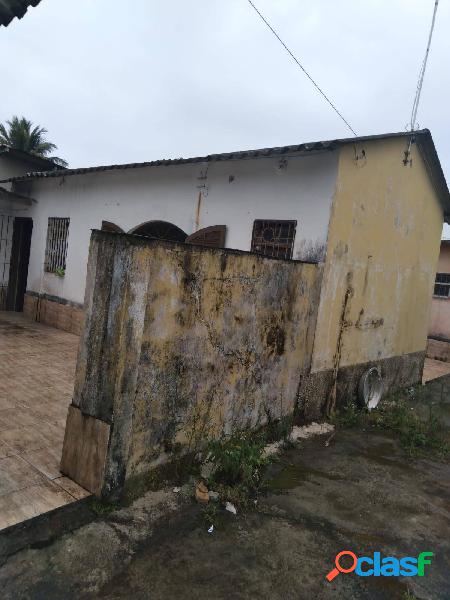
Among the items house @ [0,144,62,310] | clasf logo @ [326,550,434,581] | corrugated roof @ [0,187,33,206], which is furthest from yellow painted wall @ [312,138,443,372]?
house @ [0,144,62,310]

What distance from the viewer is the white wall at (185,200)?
5.81 meters

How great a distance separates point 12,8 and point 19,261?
9191mm

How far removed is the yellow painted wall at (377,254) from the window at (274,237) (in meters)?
0.65

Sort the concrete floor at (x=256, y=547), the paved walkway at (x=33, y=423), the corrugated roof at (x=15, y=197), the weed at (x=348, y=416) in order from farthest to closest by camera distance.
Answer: the corrugated roof at (x=15, y=197), the weed at (x=348, y=416), the paved walkway at (x=33, y=423), the concrete floor at (x=256, y=547)

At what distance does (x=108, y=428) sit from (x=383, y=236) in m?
5.73

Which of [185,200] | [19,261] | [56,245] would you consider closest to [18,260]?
[19,261]

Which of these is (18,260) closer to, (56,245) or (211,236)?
(56,245)

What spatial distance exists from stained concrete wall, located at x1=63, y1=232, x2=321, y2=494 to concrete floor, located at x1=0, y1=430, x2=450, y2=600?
47 cm

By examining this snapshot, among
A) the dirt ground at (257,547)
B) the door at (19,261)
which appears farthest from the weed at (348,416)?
the door at (19,261)

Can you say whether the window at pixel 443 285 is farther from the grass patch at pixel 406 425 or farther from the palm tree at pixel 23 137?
the palm tree at pixel 23 137

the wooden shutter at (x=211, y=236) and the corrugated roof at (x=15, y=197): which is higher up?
the corrugated roof at (x=15, y=197)

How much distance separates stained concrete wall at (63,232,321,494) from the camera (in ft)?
10.5

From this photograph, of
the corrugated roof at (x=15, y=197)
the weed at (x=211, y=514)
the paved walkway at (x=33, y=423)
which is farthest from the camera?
the corrugated roof at (x=15, y=197)

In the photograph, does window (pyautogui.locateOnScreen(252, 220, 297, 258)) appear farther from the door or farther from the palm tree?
the palm tree
